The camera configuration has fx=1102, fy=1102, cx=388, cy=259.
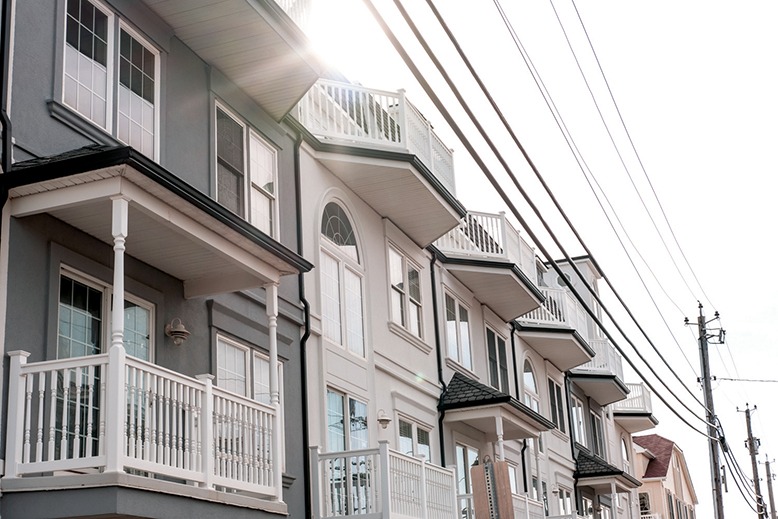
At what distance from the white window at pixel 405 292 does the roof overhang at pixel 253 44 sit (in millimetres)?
5186

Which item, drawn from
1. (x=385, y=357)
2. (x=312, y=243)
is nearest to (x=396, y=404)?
(x=385, y=357)

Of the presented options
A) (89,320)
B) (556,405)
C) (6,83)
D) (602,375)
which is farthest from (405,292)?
(602,375)

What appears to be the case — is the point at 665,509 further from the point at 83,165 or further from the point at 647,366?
the point at 83,165

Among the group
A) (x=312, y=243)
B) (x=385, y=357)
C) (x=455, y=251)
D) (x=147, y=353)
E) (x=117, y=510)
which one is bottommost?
(x=117, y=510)

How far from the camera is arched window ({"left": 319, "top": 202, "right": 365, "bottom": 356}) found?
18.7m

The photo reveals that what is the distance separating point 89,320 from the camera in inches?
494

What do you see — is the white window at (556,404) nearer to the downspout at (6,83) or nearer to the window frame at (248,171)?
the window frame at (248,171)

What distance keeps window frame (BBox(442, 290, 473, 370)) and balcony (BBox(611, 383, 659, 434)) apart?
60.9 feet

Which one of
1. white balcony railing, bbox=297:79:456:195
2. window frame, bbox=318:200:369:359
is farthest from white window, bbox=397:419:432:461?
white balcony railing, bbox=297:79:456:195

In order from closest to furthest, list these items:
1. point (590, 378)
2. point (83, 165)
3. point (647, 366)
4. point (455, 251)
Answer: point (83, 165) < point (647, 366) < point (455, 251) < point (590, 378)

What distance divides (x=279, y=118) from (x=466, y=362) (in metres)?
9.73

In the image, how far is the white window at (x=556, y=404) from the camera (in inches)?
1289

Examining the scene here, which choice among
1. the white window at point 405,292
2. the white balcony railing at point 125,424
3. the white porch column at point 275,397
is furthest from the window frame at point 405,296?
the white balcony railing at point 125,424

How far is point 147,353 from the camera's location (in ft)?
44.1
